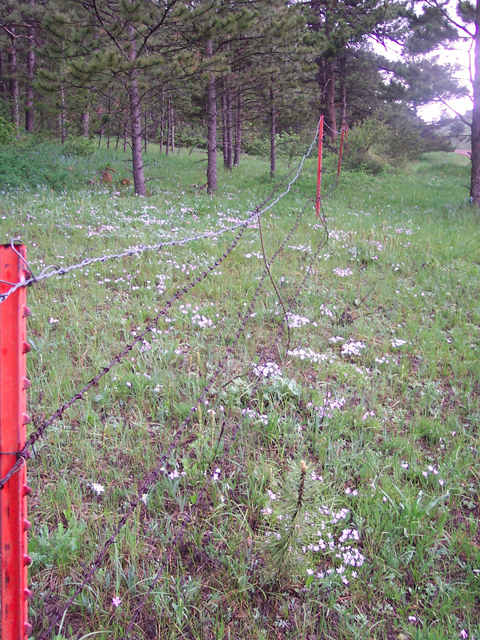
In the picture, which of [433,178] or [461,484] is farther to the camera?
[433,178]

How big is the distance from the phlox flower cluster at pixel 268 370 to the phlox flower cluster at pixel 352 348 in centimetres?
87

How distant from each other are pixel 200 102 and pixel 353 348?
500 inches

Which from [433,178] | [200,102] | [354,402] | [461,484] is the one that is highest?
[200,102]

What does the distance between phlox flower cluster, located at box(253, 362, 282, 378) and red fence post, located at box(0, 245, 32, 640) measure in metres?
2.79

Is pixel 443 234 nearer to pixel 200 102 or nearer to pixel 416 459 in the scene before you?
pixel 416 459

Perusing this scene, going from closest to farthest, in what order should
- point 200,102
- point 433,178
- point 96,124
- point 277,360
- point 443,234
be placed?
point 277,360, point 443,234, point 96,124, point 200,102, point 433,178

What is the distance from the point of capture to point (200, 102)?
1480cm

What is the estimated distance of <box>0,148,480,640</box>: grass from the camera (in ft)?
7.56

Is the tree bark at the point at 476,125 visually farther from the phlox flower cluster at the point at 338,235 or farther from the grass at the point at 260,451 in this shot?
the grass at the point at 260,451

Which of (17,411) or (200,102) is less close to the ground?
(200,102)

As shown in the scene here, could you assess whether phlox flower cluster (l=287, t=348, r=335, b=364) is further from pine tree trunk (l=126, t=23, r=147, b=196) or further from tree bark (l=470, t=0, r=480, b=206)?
tree bark (l=470, t=0, r=480, b=206)

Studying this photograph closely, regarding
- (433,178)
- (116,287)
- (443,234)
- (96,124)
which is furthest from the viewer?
(433,178)

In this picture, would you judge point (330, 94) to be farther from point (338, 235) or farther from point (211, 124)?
point (338, 235)

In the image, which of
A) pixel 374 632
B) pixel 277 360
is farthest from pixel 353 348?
pixel 374 632
